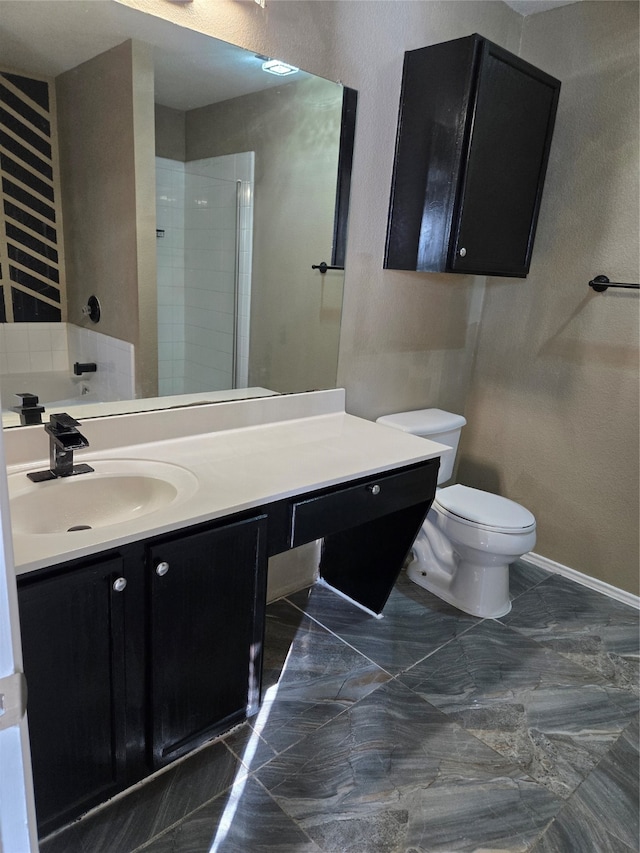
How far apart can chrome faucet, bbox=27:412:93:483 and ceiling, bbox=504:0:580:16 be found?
2.49 metres

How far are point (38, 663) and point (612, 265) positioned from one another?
98.2 inches

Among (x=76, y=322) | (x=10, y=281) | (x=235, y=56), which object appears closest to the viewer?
(x=10, y=281)

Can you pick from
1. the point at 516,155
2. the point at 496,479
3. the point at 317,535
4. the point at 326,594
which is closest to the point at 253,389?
the point at 317,535

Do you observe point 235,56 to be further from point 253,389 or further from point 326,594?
point 326,594

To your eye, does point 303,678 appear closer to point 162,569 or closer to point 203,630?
point 203,630

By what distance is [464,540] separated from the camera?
229cm

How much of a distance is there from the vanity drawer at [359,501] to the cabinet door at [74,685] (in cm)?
52

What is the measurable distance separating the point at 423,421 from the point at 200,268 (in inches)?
45.7

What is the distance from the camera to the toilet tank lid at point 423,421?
235 cm

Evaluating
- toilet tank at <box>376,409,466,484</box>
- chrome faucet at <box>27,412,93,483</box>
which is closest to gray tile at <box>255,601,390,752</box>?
toilet tank at <box>376,409,466,484</box>

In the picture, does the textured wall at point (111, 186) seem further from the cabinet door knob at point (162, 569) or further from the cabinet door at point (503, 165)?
the cabinet door at point (503, 165)

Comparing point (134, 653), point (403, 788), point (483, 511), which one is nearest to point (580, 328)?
point (483, 511)

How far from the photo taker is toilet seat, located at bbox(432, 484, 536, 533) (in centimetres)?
224

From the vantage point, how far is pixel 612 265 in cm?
241
